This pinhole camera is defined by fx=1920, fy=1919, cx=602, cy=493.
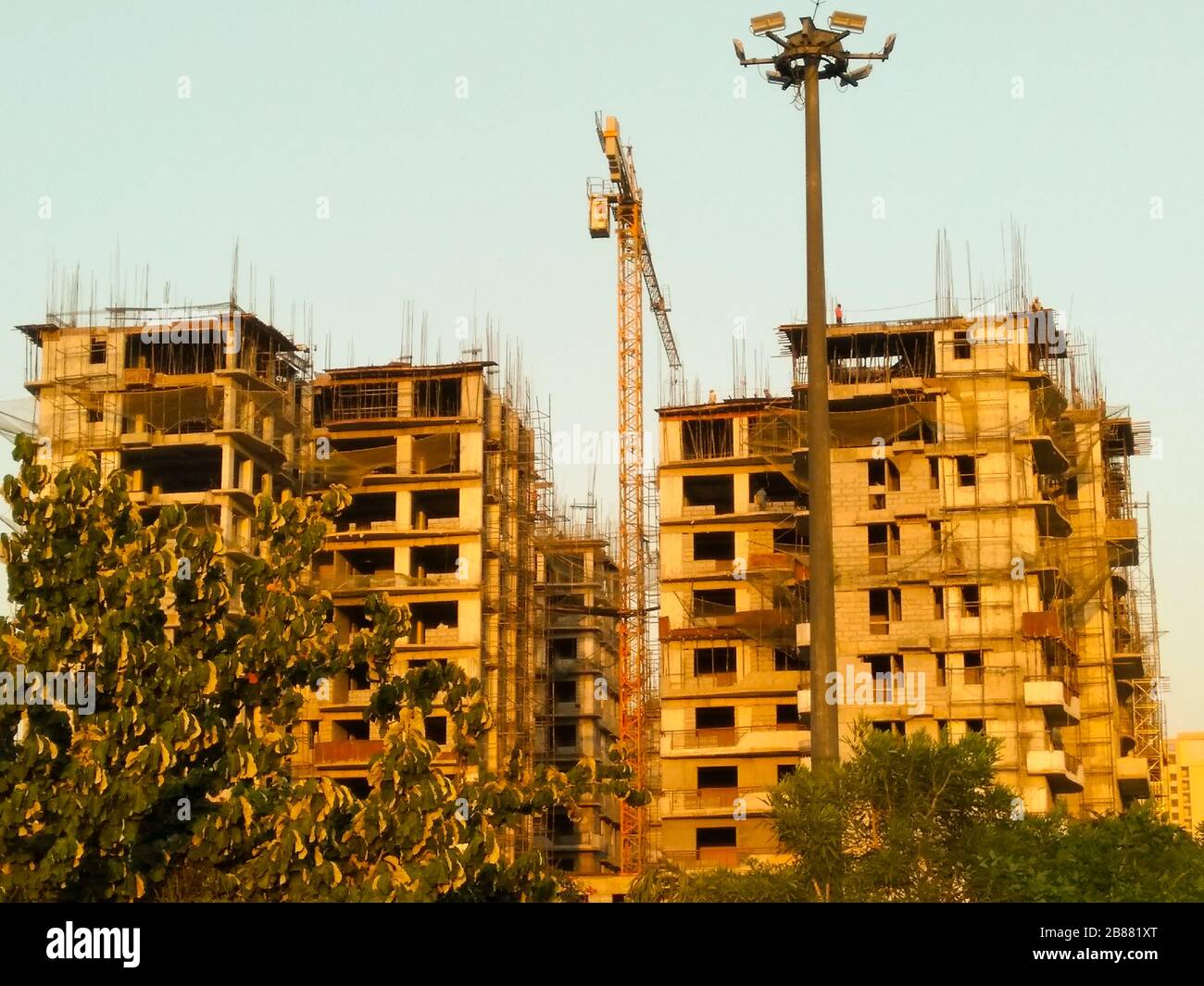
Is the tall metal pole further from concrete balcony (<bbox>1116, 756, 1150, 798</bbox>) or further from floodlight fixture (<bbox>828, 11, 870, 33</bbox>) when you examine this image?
concrete balcony (<bbox>1116, 756, 1150, 798</bbox>)

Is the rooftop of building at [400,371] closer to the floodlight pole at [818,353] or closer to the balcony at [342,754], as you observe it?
the balcony at [342,754]

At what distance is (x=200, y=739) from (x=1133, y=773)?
177 feet

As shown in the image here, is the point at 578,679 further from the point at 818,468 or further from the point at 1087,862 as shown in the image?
the point at 1087,862

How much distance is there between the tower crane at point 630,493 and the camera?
82125 mm

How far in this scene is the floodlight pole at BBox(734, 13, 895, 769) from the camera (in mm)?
26531

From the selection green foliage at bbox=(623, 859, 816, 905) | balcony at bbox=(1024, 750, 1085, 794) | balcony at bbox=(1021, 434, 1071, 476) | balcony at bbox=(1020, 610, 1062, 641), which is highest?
balcony at bbox=(1021, 434, 1071, 476)

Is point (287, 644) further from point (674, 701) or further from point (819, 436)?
point (674, 701)

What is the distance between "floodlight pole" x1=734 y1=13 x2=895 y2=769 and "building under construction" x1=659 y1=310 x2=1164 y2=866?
118 feet

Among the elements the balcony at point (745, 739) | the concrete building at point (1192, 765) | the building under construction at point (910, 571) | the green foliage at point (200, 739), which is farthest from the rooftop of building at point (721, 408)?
the concrete building at point (1192, 765)

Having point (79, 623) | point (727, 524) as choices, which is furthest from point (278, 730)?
point (727, 524)

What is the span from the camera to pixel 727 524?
2997 inches

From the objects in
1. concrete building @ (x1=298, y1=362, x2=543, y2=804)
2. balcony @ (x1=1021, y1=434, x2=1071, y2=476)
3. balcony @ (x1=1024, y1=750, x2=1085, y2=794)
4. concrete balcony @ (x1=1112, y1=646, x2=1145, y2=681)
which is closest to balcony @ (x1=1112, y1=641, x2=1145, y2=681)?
concrete balcony @ (x1=1112, y1=646, x2=1145, y2=681)

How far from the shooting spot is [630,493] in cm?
8244
